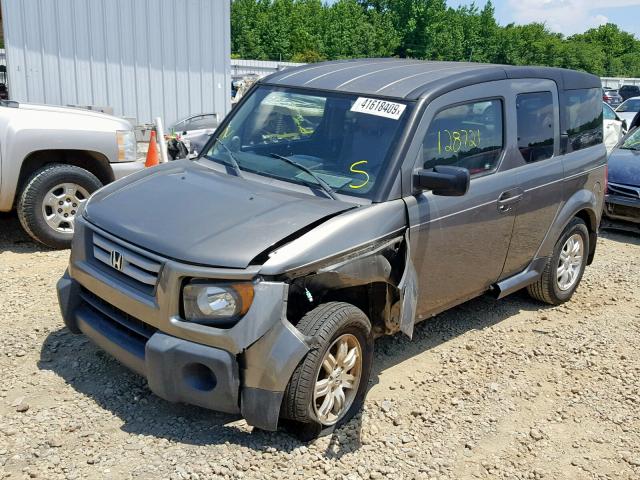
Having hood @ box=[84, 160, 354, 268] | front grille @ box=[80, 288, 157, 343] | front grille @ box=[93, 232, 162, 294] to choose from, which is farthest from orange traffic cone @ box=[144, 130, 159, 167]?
front grille @ box=[93, 232, 162, 294]

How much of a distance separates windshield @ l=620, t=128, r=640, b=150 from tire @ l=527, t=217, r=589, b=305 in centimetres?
410

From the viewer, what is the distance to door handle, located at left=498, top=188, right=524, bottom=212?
185 inches

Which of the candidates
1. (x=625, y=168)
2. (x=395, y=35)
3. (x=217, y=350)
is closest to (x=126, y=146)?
(x=217, y=350)

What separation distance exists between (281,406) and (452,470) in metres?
0.97

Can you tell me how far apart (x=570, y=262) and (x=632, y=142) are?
4.53 metres

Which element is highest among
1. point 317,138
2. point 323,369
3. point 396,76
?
point 396,76

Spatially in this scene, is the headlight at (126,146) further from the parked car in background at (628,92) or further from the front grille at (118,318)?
the parked car in background at (628,92)

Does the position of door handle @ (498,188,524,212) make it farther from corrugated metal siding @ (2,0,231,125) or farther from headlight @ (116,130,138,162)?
corrugated metal siding @ (2,0,231,125)

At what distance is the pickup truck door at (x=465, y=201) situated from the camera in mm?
4148

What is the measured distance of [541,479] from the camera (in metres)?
3.55

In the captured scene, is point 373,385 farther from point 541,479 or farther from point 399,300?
point 541,479

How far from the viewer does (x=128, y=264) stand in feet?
11.6

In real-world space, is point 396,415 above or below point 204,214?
below

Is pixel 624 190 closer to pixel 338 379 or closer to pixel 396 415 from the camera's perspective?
pixel 396 415
